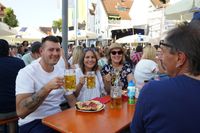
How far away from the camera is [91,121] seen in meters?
2.31

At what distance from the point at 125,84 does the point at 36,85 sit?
73.9 inches

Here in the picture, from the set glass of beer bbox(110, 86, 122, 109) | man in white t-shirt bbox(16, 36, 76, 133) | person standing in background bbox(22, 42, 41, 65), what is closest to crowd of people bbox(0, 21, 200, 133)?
man in white t-shirt bbox(16, 36, 76, 133)

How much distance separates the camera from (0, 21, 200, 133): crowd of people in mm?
1322

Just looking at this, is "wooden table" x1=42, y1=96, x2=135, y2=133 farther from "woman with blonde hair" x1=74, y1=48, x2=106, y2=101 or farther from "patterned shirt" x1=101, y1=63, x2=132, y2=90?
"patterned shirt" x1=101, y1=63, x2=132, y2=90

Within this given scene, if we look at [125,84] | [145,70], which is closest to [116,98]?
[125,84]

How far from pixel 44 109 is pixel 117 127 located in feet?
3.35

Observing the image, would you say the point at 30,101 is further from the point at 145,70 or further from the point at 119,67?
the point at 145,70

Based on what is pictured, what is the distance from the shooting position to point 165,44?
1.52 metres

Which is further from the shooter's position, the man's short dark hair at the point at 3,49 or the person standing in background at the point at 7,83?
the man's short dark hair at the point at 3,49

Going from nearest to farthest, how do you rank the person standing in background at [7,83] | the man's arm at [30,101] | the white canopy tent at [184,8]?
the man's arm at [30,101]
the person standing in background at [7,83]
the white canopy tent at [184,8]

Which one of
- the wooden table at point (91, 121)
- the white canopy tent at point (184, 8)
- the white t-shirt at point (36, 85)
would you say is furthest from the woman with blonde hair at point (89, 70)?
the white canopy tent at point (184, 8)

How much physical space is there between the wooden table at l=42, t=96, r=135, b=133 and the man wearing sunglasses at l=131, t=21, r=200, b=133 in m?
0.74

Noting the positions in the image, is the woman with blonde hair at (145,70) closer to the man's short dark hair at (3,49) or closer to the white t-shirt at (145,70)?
the white t-shirt at (145,70)

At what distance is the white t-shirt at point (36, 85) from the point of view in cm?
267
